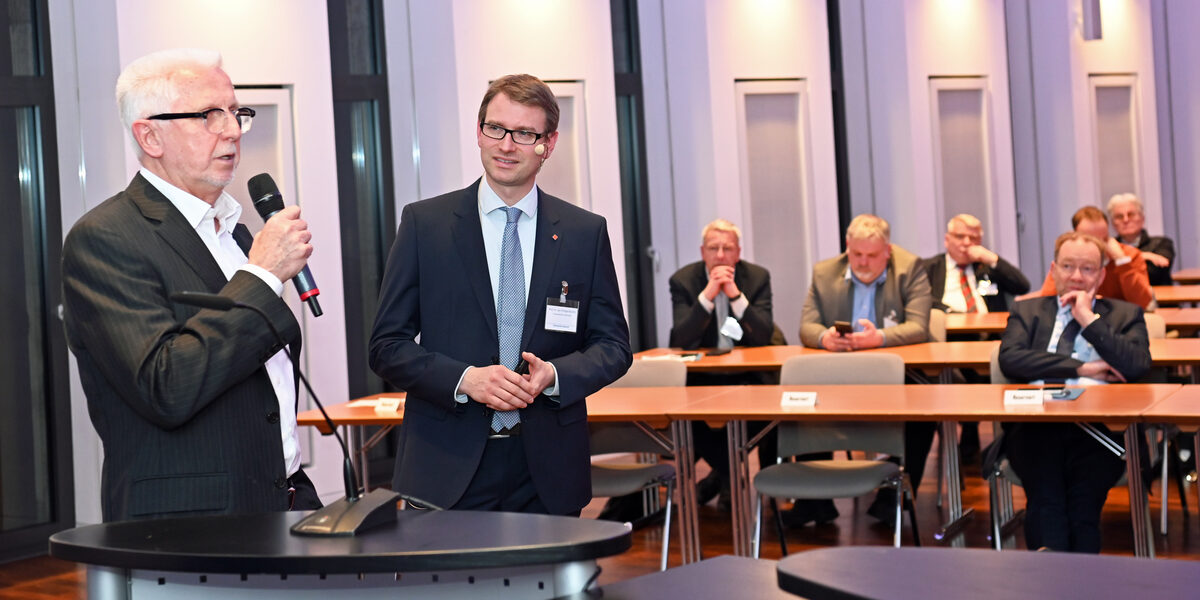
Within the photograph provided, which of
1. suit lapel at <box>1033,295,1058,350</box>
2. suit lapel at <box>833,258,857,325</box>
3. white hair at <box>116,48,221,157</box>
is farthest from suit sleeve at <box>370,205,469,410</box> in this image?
suit lapel at <box>833,258,857,325</box>

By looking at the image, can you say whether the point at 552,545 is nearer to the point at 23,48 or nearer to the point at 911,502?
the point at 911,502

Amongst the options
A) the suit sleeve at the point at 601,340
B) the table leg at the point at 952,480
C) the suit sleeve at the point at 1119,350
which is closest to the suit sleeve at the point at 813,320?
the table leg at the point at 952,480

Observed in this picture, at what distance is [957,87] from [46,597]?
313 inches

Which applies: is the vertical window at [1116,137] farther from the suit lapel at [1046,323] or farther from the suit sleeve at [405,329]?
the suit sleeve at [405,329]

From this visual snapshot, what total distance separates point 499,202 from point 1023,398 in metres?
2.55

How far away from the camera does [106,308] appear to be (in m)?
1.99

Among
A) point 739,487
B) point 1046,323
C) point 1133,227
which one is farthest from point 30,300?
point 1133,227

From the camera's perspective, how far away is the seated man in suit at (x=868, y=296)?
6422mm

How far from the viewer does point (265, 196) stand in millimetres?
2406

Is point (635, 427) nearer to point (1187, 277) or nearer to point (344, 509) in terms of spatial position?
point (344, 509)

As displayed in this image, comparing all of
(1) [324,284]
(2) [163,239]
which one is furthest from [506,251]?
(1) [324,284]

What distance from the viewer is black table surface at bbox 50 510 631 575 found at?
4.98 ft

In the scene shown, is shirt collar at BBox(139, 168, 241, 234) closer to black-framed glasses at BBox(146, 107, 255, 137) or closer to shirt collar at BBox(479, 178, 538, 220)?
black-framed glasses at BBox(146, 107, 255, 137)

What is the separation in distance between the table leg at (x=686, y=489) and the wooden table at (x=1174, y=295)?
4.42m
